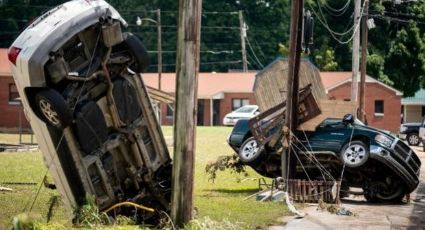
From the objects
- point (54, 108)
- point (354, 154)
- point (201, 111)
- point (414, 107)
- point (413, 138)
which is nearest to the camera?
point (54, 108)

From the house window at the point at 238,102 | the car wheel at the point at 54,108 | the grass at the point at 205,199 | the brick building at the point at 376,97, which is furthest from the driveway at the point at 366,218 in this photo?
the house window at the point at 238,102

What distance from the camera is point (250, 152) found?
53.9ft

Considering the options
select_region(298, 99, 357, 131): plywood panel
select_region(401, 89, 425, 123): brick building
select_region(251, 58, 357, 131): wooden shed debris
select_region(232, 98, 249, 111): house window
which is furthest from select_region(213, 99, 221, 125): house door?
select_region(298, 99, 357, 131): plywood panel

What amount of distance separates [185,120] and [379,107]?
47.3 meters

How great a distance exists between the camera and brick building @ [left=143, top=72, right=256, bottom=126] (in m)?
58.5

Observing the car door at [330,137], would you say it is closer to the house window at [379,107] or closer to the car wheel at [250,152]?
the car wheel at [250,152]

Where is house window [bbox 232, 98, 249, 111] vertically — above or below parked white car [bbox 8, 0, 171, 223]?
below

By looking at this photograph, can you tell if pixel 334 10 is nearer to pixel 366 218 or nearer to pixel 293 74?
pixel 293 74

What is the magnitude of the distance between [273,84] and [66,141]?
9146mm

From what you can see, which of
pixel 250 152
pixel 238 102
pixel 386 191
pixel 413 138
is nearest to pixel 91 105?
pixel 250 152

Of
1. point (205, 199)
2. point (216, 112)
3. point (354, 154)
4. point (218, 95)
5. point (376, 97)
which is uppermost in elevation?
point (354, 154)

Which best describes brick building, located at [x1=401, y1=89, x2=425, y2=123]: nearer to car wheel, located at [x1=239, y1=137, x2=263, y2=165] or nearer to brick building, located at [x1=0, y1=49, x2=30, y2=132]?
brick building, located at [x1=0, y1=49, x2=30, y2=132]

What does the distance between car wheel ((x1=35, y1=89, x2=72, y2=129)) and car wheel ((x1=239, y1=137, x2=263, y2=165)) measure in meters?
7.60

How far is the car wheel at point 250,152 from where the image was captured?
16234mm
